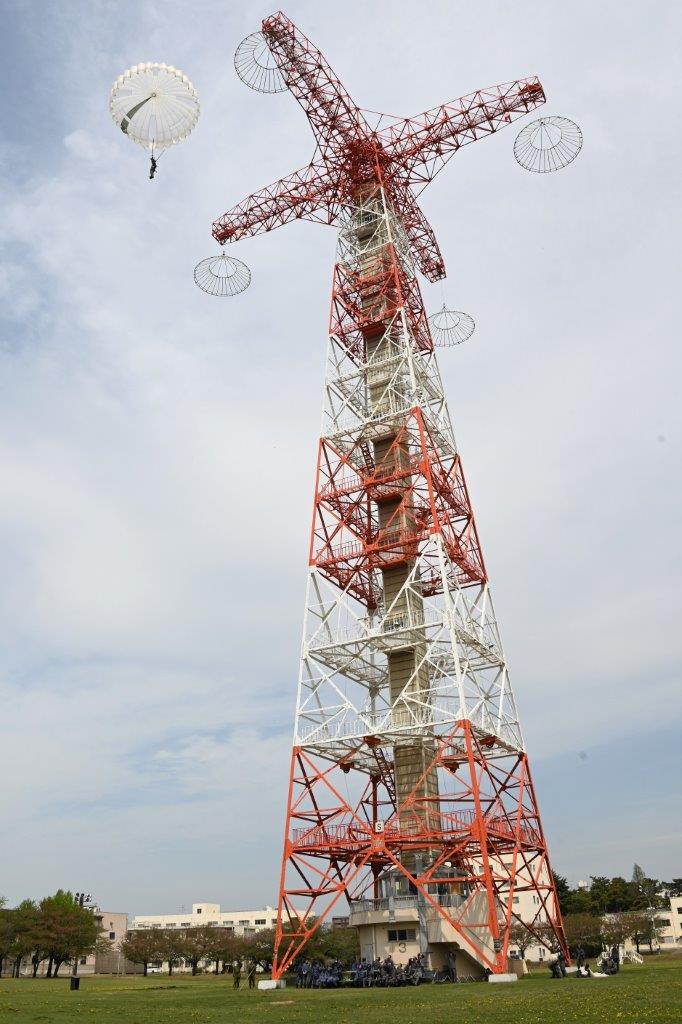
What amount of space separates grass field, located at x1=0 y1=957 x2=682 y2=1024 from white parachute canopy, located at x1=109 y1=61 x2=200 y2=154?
24.8 metres

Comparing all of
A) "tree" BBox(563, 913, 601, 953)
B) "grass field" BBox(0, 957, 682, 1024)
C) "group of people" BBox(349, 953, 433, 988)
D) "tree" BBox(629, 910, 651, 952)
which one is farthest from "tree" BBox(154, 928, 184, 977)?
"grass field" BBox(0, 957, 682, 1024)

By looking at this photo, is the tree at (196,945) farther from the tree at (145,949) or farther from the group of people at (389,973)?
Result: the group of people at (389,973)

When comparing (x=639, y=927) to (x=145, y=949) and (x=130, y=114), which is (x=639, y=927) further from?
(x=130, y=114)

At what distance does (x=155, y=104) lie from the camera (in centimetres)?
2617

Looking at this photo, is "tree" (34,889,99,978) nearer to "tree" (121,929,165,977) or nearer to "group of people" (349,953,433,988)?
"tree" (121,929,165,977)

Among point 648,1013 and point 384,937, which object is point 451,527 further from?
point 648,1013

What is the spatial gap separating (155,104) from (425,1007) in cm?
2670

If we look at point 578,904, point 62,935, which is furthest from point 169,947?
point 578,904

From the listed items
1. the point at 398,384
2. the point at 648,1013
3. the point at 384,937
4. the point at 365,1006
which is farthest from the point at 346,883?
the point at 398,384

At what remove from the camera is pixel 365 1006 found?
20.7 m

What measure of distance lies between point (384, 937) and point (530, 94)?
39433 mm

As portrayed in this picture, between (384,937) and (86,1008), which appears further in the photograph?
(384,937)

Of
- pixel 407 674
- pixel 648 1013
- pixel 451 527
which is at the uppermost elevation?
pixel 451 527

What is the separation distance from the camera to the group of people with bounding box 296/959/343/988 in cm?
3158
